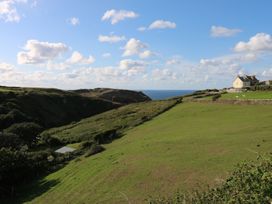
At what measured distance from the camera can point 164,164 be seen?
1176 inches

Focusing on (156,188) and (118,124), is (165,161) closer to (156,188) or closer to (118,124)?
(156,188)

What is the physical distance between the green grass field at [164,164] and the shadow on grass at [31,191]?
4 centimetres

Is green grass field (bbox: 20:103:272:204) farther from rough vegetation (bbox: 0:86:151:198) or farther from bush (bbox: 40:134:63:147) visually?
bush (bbox: 40:134:63:147)

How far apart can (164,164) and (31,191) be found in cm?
1541

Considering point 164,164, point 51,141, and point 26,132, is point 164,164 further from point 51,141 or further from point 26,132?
point 26,132

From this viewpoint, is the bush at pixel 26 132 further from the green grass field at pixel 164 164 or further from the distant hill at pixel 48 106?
the green grass field at pixel 164 164

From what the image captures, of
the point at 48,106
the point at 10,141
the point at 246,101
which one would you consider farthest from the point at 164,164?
the point at 48,106

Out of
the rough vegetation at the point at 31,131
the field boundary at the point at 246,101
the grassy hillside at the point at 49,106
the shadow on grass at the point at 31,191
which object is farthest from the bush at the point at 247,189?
the grassy hillside at the point at 49,106

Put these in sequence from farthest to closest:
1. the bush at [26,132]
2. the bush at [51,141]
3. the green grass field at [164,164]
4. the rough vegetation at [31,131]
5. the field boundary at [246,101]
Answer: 1. the bush at [26,132]
2. the bush at [51,141]
3. the field boundary at [246,101]
4. the rough vegetation at [31,131]
5. the green grass field at [164,164]

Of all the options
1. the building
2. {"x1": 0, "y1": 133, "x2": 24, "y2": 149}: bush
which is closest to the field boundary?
{"x1": 0, "y1": 133, "x2": 24, "y2": 149}: bush

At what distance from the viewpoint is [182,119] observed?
5609cm

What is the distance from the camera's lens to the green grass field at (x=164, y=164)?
25.3 metres

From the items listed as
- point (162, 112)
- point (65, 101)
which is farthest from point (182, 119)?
point (65, 101)

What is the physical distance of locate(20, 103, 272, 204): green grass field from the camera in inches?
997
